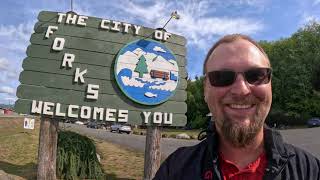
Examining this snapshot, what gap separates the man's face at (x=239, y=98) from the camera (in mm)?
1987

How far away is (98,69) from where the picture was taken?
30.6 feet

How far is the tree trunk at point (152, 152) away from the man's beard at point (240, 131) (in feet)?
24.9

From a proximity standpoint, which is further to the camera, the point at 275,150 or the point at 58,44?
the point at 58,44

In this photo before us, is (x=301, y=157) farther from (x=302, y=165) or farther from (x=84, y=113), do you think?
(x=84, y=113)

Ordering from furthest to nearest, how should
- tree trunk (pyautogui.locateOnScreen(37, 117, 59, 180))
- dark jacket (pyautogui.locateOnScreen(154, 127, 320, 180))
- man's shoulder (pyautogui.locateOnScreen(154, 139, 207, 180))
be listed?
tree trunk (pyautogui.locateOnScreen(37, 117, 59, 180)) < man's shoulder (pyautogui.locateOnScreen(154, 139, 207, 180)) < dark jacket (pyautogui.locateOnScreen(154, 127, 320, 180))

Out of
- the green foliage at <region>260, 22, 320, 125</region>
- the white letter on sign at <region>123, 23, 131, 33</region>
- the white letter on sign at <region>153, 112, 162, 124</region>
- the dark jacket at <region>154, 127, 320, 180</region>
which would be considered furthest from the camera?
the green foliage at <region>260, 22, 320, 125</region>

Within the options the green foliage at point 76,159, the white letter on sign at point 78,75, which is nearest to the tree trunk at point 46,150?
the white letter on sign at point 78,75

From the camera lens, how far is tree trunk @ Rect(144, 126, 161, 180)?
374 inches

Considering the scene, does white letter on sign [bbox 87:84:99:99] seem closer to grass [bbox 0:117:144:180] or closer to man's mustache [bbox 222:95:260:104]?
grass [bbox 0:117:144:180]

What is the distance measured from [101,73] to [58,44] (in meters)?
1.04

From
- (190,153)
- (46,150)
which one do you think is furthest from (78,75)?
(190,153)

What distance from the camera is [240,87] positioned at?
6.65ft

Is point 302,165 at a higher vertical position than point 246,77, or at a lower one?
lower

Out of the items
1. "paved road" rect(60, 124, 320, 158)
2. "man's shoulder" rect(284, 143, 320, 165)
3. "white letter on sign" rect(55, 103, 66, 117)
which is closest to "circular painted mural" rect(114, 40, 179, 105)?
"white letter on sign" rect(55, 103, 66, 117)
